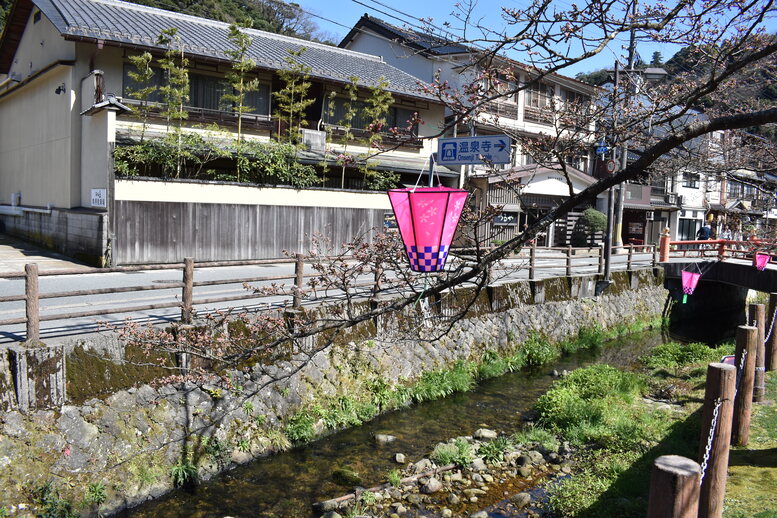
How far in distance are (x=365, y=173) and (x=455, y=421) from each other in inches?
545

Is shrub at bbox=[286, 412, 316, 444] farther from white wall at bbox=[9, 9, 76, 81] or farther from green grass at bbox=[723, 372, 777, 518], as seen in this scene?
white wall at bbox=[9, 9, 76, 81]

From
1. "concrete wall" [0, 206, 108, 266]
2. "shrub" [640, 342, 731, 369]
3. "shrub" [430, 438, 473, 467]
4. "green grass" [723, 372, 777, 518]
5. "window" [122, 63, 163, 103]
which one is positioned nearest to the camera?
"green grass" [723, 372, 777, 518]

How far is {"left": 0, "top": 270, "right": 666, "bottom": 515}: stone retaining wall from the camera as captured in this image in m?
6.97

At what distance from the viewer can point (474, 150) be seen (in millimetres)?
6180

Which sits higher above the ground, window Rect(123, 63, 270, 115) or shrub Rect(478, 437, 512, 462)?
window Rect(123, 63, 270, 115)

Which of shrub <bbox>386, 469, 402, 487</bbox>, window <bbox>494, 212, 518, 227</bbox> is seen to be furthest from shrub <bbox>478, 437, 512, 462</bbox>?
window <bbox>494, 212, 518, 227</bbox>

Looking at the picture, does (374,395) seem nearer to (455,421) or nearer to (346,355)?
(346,355)

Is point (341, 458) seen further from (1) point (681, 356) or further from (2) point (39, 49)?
(2) point (39, 49)

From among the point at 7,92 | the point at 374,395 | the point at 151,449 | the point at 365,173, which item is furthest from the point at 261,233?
the point at 7,92

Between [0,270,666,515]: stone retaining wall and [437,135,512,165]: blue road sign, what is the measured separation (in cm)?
235

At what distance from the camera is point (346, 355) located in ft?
37.3

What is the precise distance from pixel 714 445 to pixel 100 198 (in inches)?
628

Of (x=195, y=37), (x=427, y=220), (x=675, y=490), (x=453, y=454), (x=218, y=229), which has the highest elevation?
(x=195, y=37)

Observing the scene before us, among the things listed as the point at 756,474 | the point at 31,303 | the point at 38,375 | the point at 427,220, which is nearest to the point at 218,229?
the point at 31,303
